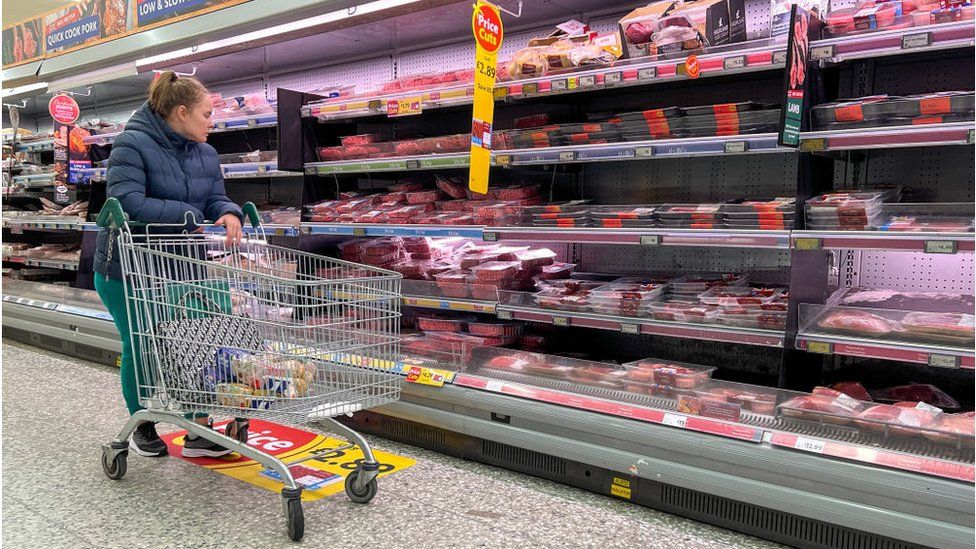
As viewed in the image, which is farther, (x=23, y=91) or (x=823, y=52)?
(x=23, y=91)

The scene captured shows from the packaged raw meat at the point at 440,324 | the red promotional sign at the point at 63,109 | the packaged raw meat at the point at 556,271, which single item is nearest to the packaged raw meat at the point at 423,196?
the packaged raw meat at the point at 440,324

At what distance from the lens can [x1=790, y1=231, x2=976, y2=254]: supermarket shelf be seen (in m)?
2.33

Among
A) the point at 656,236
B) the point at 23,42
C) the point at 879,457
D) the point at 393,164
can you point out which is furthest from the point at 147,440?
the point at 23,42

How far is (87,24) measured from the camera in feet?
20.8

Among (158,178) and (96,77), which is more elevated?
(96,77)

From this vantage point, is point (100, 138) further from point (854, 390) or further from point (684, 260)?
point (854, 390)

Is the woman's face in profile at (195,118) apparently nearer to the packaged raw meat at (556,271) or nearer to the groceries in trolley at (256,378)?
the groceries in trolley at (256,378)

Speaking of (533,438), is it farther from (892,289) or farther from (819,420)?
(892,289)

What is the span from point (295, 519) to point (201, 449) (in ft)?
3.51

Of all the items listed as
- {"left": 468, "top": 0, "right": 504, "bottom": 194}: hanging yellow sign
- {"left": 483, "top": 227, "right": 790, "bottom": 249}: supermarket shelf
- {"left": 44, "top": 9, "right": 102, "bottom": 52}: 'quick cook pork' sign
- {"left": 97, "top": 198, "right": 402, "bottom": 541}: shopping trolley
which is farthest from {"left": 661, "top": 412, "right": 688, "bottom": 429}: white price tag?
{"left": 44, "top": 9, "right": 102, "bottom": 52}: 'quick cook pork' sign

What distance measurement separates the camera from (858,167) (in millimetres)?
3176

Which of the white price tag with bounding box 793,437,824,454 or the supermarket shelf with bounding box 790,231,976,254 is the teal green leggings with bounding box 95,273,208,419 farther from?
the supermarket shelf with bounding box 790,231,976,254

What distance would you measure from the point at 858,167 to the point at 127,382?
3.28m

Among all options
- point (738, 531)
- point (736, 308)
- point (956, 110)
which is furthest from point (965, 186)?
point (738, 531)
